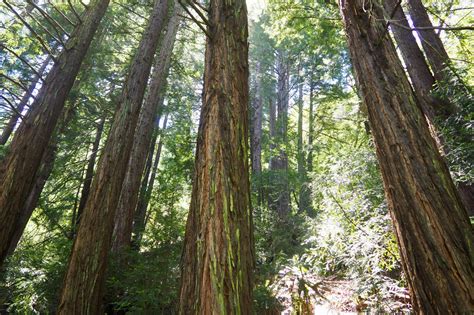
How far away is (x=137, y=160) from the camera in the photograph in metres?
6.95

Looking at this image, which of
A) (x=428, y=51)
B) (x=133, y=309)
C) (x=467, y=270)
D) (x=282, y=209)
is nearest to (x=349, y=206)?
(x=467, y=270)

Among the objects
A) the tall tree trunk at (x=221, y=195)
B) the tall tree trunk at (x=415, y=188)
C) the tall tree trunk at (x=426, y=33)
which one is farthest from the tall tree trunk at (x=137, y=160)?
the tall tree trunk at (x=426, y=33)

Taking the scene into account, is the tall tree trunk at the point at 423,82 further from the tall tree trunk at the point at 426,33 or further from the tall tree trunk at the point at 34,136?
the tall tree trunk at the point at 34,136

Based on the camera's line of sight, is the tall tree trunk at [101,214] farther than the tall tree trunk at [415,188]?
Yes

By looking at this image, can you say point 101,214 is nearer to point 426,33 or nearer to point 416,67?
point 416,67

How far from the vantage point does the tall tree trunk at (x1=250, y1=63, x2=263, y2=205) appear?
42.9ft

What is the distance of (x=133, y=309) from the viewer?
4023 mm

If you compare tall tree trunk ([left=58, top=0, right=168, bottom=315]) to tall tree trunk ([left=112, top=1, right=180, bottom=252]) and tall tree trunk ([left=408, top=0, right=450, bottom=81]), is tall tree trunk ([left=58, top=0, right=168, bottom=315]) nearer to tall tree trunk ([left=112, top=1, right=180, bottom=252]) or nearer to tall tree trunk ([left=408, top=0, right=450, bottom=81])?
tall tree trunk ([left=112, top=1, right=180, bottom=252])

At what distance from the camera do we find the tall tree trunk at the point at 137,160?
608 cm

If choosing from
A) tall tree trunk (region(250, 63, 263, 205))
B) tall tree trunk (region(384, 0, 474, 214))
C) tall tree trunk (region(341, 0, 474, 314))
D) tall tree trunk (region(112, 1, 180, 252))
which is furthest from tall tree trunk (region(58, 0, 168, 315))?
tall tree trunk (region(250, 63, 263, 205))

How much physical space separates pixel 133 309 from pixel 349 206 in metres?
3.90

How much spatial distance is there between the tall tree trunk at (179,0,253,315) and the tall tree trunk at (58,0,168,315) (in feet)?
8.11

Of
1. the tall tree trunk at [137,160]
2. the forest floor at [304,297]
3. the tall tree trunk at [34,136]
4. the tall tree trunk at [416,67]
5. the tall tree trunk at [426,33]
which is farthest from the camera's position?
the tall tree trunk at [137,160]

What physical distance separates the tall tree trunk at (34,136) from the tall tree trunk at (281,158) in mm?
8250
